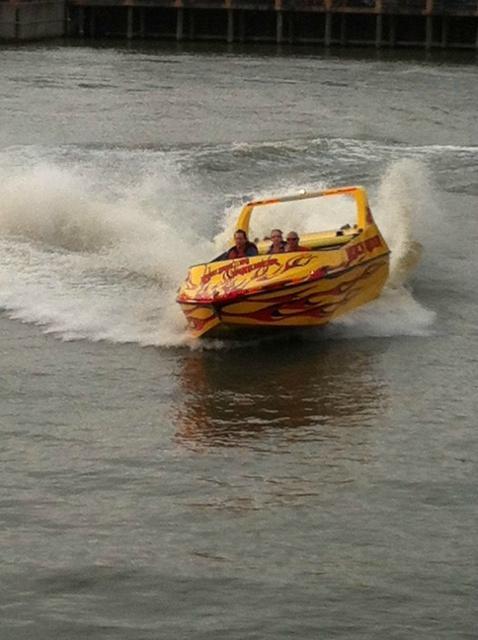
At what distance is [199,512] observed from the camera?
14.7 metres

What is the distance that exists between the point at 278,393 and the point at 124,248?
309 inches

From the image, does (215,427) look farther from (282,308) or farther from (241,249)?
(241,249)

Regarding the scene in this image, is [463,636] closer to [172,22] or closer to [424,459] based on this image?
[424,459]

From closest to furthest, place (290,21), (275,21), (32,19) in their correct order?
(32,19) → (290,21) → (275,21)

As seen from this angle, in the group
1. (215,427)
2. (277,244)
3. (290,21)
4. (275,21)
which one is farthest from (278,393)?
(275,21)

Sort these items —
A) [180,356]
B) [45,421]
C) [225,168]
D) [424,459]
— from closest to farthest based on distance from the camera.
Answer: [424,459] < [45,421] < [180,356] < [225,168]

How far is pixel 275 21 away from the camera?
223ft

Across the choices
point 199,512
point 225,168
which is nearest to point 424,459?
point 199,512

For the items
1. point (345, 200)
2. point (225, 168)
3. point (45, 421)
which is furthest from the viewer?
point (225, 168)

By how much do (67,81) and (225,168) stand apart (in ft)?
62.2

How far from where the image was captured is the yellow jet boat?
19.8m

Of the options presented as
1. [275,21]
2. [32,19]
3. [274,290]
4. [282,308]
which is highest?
[275,21]

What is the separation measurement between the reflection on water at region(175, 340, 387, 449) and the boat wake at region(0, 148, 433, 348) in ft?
2.41

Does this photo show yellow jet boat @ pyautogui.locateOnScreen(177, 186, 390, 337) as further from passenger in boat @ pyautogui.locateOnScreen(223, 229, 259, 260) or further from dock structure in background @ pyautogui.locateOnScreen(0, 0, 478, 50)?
dock structure in background @ pyautogui.locateOnScreen(0, 0, 478, 50)
